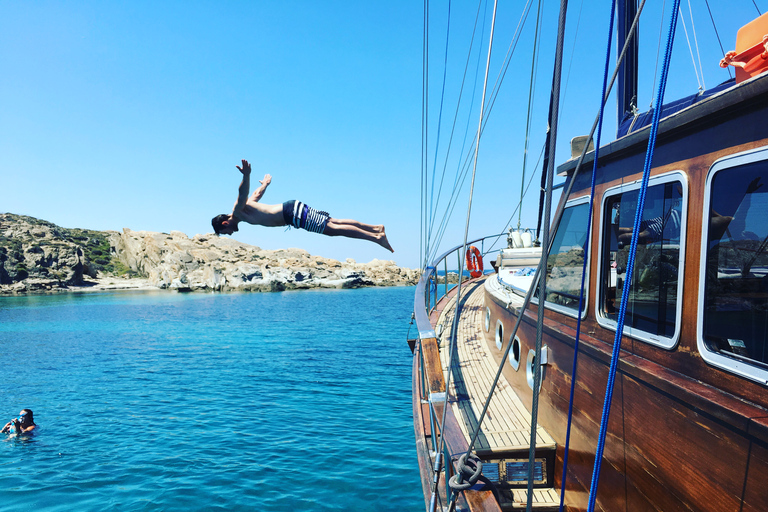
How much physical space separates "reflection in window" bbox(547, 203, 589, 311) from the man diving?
5.85ft

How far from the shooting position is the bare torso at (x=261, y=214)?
4.69 metres

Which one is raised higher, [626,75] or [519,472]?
[626,75]

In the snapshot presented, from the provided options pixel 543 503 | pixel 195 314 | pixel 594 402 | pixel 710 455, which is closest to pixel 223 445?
pixel 543 503

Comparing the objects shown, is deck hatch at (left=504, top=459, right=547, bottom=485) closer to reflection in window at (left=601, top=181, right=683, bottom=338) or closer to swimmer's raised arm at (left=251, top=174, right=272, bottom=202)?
reflection in window at (left=601, top=181, right=683, bottom=338)

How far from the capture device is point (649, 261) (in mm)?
3205

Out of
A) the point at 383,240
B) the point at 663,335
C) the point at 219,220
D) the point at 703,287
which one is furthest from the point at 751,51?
the point at 219,220

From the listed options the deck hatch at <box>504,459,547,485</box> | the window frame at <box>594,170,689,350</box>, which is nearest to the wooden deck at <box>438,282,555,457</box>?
the deck hatch at <box>504,459,547,485</box>

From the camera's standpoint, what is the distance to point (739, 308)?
2.42m

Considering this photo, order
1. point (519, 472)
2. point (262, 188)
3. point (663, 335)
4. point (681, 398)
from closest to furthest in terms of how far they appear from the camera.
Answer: point (681, 398), point (663, 335), point (519, 472), point (262, 188)

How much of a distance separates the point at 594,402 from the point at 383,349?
23.3 m

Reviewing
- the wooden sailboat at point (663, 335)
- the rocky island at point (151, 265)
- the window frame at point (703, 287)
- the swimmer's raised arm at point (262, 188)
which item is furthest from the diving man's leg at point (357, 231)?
the rocky island at point (151, 265)

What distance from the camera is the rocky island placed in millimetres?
78875

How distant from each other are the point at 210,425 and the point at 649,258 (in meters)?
13.3

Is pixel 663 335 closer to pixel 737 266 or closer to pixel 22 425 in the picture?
pixel 737 266
